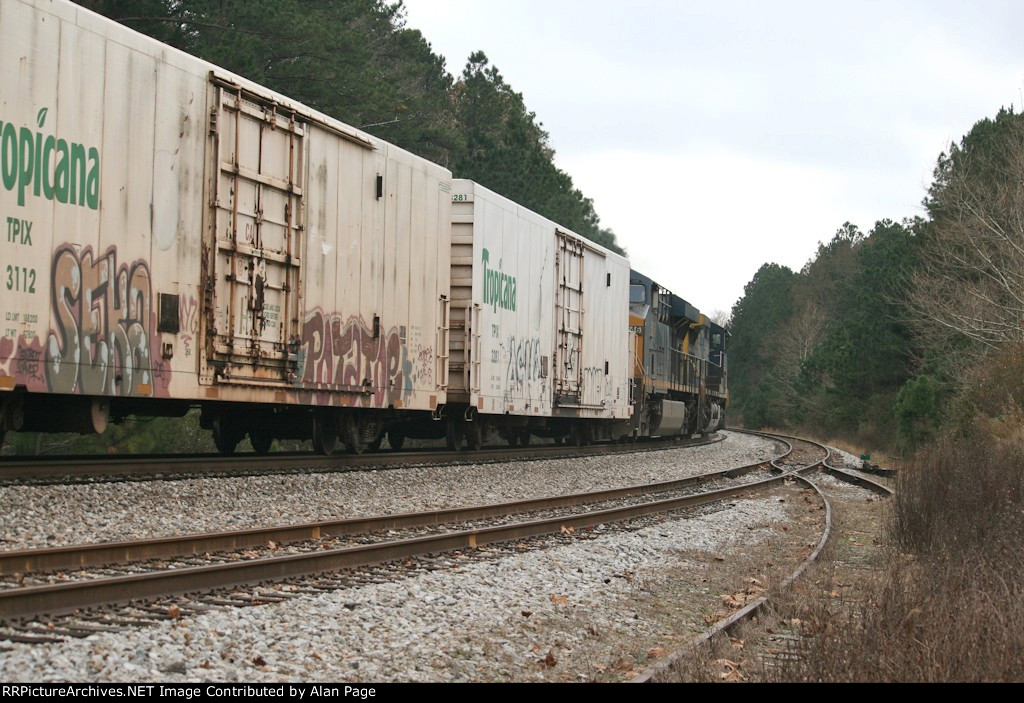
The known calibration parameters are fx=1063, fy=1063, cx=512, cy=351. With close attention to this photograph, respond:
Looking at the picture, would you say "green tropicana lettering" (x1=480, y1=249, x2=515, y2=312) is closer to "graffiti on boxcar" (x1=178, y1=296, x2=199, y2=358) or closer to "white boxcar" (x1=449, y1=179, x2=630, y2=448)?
"white boxcar" (x1=449, y1=179, x2=630, y2=448)

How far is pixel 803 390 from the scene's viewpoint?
6197 cm

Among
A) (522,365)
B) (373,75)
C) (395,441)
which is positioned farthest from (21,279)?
(373,75)

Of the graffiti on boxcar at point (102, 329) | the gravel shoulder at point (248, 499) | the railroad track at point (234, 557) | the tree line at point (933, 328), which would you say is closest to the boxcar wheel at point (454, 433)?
the gravel shoulder at point (248, 499)

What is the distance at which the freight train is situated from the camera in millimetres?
8344

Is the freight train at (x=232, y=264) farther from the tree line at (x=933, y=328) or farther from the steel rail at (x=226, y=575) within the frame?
the tree line at (x=933, y=328)

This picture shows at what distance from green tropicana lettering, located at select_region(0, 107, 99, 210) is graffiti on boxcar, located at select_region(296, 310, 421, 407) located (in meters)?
3.28

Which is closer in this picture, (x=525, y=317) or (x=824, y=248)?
(x=525, y=317)

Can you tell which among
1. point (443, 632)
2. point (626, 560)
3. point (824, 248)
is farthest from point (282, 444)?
point (824, 248)

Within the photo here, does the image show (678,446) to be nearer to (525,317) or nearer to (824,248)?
(525,317)

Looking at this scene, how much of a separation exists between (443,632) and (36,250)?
470 centimetres

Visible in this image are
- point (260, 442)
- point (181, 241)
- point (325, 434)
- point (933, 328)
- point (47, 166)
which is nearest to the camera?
point (47, 166)

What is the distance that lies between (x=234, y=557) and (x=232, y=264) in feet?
12.8

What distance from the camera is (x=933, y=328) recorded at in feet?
117

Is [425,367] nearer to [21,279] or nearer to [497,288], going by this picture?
[497,288]
